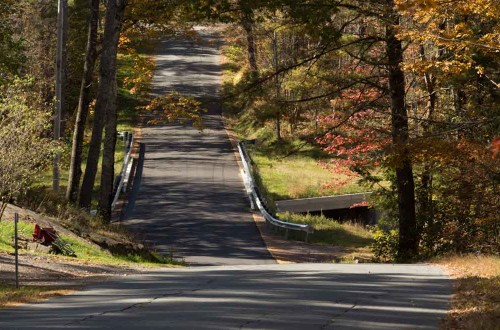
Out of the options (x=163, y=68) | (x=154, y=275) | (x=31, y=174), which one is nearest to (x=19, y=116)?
(x=31, y=174)

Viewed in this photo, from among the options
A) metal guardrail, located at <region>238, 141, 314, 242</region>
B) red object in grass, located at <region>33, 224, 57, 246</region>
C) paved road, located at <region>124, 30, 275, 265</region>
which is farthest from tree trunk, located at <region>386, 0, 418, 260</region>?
red object in grass, located at <region>33, 224, 57, 246</region>

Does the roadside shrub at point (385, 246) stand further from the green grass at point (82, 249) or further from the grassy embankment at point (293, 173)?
the green grass at point (82, 249)

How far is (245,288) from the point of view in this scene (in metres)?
15.3

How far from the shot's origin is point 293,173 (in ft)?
160

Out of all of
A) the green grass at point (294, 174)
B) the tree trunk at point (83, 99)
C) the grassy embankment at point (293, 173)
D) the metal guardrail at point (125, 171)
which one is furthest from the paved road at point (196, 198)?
the tree trunk at point (83, 99)

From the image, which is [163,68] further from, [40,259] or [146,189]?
[40,259]

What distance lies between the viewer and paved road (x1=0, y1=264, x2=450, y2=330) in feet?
36.8

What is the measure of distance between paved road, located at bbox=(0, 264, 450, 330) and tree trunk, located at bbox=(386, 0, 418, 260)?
6898 millimetres

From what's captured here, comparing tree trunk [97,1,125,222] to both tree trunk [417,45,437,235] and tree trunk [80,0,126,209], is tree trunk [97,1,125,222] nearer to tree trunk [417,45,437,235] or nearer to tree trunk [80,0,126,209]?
tree trunk [80,0,126,209]

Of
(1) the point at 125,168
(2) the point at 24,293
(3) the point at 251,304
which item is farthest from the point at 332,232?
(3) the point at 251,304

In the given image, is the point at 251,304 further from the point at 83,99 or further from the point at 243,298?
the point at 83,99

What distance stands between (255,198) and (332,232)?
3883 millimetres

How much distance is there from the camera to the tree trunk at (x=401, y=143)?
24.2 m

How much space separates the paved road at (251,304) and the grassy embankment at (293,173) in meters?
15.2
